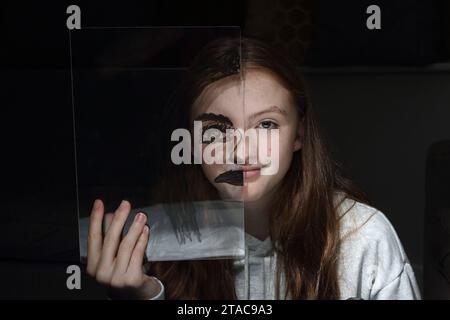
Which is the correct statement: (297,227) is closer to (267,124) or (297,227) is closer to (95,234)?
(267,124)

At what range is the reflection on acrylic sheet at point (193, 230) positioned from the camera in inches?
80.0

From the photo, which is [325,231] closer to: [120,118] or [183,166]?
[183,166]

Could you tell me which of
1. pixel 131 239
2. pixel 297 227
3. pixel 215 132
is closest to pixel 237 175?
pixel 215 132

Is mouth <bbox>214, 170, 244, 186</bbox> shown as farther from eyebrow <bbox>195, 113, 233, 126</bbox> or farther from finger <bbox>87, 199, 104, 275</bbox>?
finger <bbox>87, 199, 104, 275</bbox>

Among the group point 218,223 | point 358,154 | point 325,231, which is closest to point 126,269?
point 218,223

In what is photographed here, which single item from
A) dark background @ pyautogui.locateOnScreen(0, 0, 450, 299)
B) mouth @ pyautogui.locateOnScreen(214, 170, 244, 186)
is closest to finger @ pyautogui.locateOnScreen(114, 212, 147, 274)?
dark background @ pyautogui.locateOnScreen(0, 0, 450, 299)

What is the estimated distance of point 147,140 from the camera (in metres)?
2.00

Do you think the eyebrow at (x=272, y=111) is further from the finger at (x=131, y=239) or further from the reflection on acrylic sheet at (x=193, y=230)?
the finger at (x=131, y=239)

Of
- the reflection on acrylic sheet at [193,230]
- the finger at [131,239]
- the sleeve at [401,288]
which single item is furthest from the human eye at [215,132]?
the sleeve at [401,288]

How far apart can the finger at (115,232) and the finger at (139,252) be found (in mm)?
55

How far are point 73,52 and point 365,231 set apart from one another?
3.16 feet

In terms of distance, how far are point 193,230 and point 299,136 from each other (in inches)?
15.8

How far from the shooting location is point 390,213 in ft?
6.77

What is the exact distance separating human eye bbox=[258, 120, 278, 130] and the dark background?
129 mm
